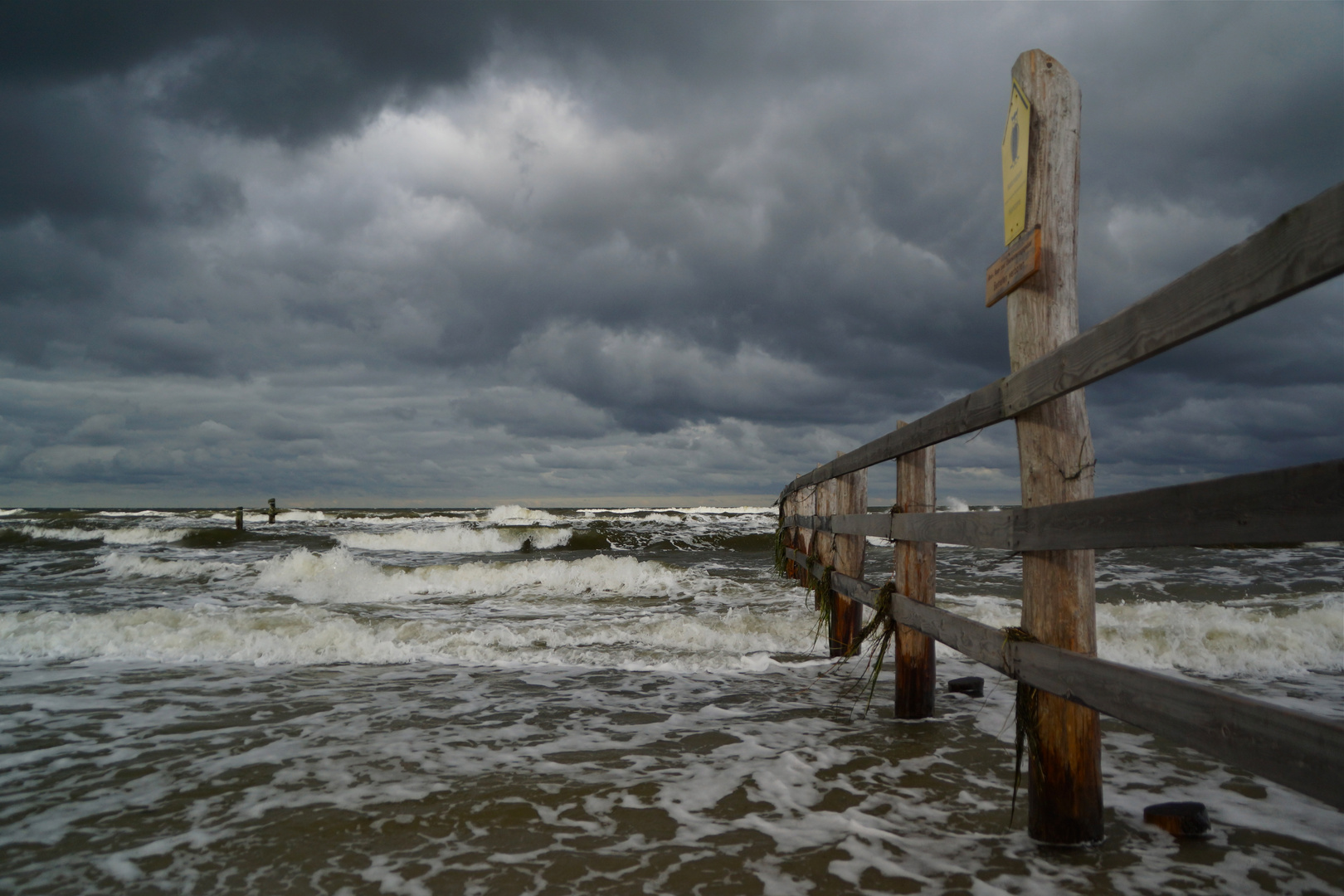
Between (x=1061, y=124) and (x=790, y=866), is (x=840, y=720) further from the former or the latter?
(x=1061, y=124)

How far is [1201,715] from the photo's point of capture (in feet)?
7.09

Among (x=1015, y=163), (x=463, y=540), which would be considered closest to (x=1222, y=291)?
(x=1015, y=163)

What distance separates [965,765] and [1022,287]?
9.66ft

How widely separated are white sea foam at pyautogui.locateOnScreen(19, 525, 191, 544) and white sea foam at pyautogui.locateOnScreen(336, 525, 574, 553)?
7.07 m

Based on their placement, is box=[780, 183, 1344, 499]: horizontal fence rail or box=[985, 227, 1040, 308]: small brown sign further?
box=[985, 227, 1040, 308]: small brown sign

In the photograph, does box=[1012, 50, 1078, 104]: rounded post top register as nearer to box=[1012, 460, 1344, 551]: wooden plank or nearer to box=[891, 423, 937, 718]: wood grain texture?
box=[1012, 460, 1344, 551]: wooden plank

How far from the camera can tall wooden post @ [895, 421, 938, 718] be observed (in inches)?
192

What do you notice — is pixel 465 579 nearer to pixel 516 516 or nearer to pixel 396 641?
pixel 396 641

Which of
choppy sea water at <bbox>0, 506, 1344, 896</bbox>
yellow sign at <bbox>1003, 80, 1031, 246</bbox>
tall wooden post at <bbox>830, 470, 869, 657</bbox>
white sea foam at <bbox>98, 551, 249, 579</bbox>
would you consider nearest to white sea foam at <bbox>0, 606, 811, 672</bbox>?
choppy sea water at <bbox>0, 506, 1344, 896</bbox>

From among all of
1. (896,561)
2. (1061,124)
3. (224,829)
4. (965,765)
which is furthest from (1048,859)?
(224,829)

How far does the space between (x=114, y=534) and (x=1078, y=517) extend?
40.2m

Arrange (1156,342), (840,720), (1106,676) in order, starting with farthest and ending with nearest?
(840,720) < (1106,676) < (1156,342)

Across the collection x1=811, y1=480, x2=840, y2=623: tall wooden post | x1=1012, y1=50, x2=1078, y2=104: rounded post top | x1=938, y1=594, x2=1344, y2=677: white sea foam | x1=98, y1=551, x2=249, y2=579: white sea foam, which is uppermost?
x1=1012, y1=50, x2=1078, y2=104: rounded post top

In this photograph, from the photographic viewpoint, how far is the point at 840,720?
558 centimetres
